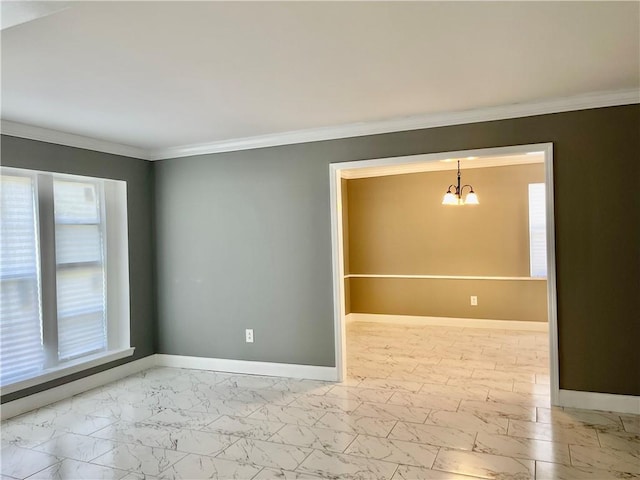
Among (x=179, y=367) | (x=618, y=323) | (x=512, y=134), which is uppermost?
(x=512, y=134)

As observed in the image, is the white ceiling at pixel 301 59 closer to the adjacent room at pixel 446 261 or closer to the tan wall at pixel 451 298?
the adjacent room at pixel 446 261

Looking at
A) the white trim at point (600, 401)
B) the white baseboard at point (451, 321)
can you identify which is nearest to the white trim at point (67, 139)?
the white baseboard at point (451, 321)

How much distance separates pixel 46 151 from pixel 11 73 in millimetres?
1481

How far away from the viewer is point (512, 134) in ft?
11.9

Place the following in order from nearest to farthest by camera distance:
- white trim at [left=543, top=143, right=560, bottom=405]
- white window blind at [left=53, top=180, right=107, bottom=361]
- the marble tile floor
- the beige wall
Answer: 1. the marble tile floor
2. white trim at [left=543, top=143, right=560, bottom=405]
3. white window blind at [left=53, top=180, right=107, bottom=361]
4. the beige wall

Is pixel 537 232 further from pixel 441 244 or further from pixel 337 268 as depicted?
pixel 337 268

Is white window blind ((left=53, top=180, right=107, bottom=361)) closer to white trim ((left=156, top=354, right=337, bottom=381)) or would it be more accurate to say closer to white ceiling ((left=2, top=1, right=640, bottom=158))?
white trim ((left=156, top=354, right=337, bottom=381))

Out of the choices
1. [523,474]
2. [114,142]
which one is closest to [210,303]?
[114,142]

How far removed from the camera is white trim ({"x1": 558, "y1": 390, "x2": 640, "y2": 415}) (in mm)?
3334

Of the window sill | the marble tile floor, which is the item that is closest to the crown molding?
the window sill

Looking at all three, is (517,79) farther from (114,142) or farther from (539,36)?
(114,142)

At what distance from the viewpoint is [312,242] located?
4.36 metres

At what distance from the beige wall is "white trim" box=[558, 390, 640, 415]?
→ 2.82m

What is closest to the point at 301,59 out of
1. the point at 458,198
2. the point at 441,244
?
the point at 458,198
